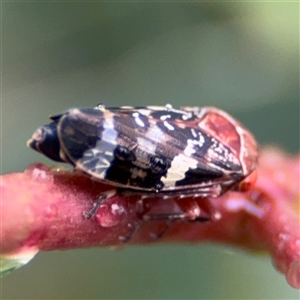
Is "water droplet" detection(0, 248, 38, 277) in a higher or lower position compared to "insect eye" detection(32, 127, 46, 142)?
lower

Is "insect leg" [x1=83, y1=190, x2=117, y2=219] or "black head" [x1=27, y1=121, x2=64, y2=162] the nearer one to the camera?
"insect leg" [x1=83, y1=190, x2=117, y2=219]

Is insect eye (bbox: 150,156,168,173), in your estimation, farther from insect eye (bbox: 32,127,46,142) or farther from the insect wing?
insect eye (bbox: 32,127,46,142)

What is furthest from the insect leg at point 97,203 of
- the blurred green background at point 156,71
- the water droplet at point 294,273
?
the blurred green background at point 156,71

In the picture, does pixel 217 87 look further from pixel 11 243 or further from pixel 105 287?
pixel 11 243

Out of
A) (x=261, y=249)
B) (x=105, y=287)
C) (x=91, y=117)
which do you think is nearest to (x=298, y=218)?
(x=261, y=249)

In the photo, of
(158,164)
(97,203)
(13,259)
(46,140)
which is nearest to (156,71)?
(158,164)

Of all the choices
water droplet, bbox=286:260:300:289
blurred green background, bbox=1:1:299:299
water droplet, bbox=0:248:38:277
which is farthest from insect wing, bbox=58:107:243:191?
blurred green background, bbox=1:1:299:299
